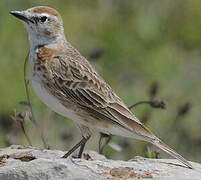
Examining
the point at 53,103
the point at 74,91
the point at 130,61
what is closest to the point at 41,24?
the point at 74,91

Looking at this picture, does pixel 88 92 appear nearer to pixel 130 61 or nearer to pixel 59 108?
pixel 59 108

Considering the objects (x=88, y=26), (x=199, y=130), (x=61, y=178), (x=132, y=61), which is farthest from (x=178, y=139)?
(x=61, y=178)

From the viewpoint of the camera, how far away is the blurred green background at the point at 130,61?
13.2m

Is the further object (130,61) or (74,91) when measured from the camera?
(130,61)

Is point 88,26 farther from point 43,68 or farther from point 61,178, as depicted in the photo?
point 61,178

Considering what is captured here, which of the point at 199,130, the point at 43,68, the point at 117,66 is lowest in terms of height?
the point at 43,68

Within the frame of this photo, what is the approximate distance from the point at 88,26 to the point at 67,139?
466cm

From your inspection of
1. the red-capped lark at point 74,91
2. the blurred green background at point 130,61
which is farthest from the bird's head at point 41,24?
the blurred green background at point 130,61

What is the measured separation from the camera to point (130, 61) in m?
15.7

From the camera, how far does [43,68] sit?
1005cm

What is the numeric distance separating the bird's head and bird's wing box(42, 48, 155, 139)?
0.90 feet

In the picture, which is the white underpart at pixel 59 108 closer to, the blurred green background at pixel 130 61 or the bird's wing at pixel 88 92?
the bird's wing at pixel 88 92

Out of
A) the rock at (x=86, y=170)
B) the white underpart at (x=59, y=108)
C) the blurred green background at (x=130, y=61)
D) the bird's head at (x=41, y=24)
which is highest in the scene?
the blurred green background at (x=130, y=61)

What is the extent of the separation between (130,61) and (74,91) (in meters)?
5.70
